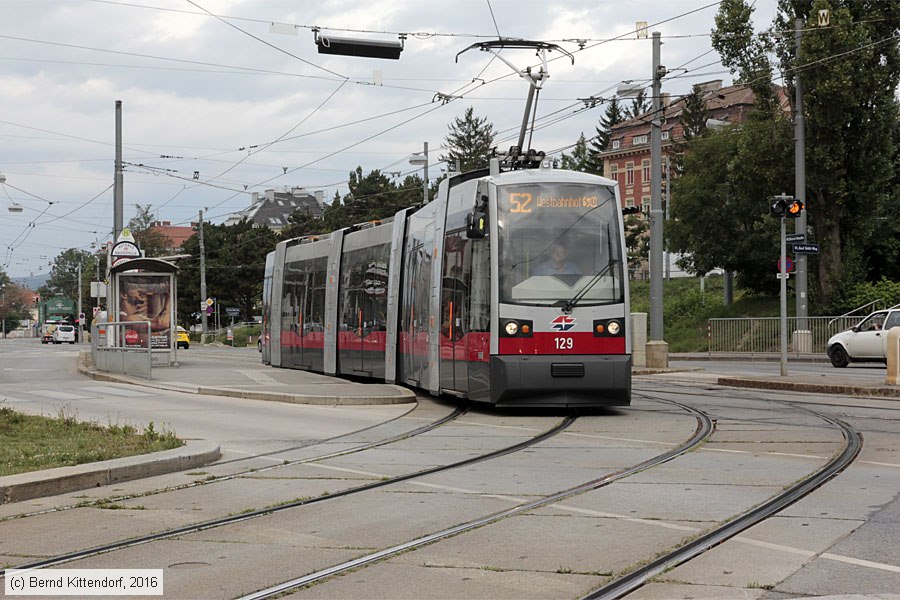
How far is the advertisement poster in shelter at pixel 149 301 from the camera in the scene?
31281 millimetres

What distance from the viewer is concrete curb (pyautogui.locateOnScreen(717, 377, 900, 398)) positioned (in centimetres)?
1956

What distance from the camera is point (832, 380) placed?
74.7 ft

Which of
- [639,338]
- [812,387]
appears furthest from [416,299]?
[639,338]

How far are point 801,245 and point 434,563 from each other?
25.4 m

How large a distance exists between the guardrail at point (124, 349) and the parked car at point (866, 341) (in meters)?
18.2

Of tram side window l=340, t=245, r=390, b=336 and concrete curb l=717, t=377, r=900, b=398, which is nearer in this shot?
concrete curb l=717, t=377, r=900, b=398

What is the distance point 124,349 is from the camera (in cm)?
2697

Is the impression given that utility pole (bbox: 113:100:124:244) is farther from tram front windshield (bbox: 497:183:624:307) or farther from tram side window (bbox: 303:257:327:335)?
tram front windshield (bbox: 497:183:624:307)

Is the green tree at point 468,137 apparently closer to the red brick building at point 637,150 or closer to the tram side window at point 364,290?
the red brick building at point 637,150

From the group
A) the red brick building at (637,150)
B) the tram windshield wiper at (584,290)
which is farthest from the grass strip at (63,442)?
the red brick building at (637,150)

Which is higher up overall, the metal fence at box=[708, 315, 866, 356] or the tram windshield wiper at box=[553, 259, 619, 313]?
the tram windshield wiper at box=[553, 259, 619, 313]

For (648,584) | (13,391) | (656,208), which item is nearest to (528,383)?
(648,584)

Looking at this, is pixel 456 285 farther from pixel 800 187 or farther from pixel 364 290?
pixel 800 187

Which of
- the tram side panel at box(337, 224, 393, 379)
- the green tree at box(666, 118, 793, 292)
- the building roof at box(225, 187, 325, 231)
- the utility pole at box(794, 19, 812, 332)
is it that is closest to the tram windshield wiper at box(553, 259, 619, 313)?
the tram side panel at box(337, 224, 393, 379)
